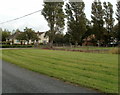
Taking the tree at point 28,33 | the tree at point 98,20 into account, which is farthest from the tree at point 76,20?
the tree at point 28,33

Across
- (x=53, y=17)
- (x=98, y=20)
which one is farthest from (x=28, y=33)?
(x=98, y=20)

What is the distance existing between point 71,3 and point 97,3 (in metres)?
9.25

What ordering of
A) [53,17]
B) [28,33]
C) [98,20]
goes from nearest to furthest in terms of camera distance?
[53,17], [98,20], [28,33]

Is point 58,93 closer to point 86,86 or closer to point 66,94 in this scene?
point 66,94

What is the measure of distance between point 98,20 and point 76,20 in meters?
7.58

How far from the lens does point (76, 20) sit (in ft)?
159

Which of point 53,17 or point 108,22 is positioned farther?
point 108,22

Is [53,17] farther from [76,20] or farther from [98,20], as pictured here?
[98,20]

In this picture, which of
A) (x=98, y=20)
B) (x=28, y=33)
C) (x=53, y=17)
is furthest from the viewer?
(x=28, y=33)

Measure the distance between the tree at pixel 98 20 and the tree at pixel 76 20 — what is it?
4.49 m

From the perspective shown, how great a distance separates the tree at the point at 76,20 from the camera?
46812mm

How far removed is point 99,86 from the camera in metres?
5.88

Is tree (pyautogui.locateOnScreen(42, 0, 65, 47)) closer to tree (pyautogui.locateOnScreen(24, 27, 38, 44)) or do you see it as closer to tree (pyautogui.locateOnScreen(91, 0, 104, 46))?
tree (pyautogui.locateOnScreen(91, 0, 104, 46))

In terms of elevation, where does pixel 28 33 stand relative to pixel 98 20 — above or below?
below
